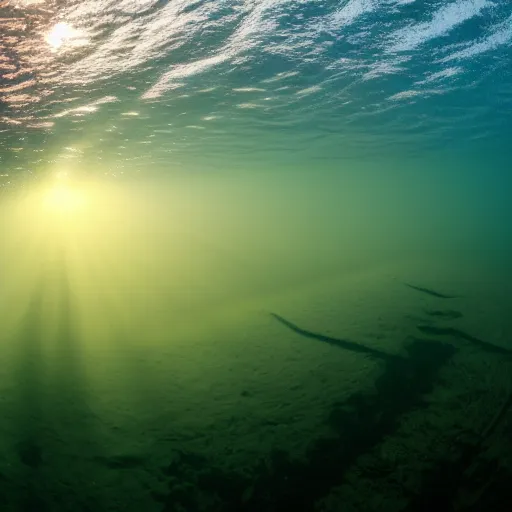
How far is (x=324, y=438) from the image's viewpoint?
225 inches

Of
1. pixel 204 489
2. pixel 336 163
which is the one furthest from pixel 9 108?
pixel 336 163

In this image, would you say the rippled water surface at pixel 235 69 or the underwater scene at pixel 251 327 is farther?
the rippled water surface at pixel 235 69

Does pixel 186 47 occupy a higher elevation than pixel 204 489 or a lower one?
higher

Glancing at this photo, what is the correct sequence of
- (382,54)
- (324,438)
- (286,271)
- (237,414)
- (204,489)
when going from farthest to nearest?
(286,271) → (382,54) → (237,414) → (324,438) → (204,489)

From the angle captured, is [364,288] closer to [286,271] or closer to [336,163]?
[286,271]

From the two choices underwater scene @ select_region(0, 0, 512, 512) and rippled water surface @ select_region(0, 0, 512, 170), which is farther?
rippled water surface @ select_region(0, 0, 512, 170)

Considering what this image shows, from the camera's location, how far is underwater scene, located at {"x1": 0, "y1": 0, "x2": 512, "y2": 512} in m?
5.11

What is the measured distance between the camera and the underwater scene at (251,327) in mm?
5105

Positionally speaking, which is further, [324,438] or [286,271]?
[286,271]

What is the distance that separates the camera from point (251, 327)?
36.8ft

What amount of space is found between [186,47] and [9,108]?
6.90 m

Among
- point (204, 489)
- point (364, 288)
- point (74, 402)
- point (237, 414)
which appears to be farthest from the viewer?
point (364, 288)

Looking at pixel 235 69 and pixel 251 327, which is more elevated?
pixel 235 69

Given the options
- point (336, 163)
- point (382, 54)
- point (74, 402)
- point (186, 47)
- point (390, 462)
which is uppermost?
point (186, 47)
